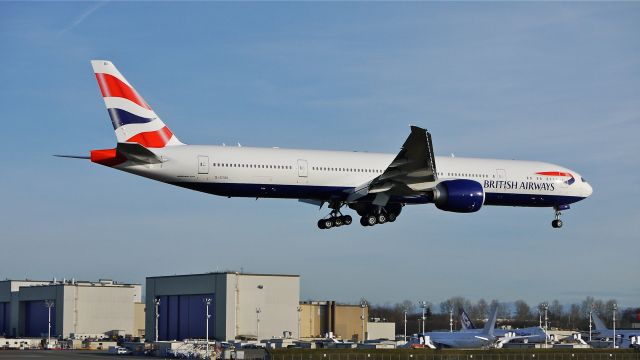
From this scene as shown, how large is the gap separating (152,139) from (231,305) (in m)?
58.1

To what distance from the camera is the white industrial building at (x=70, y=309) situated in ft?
431

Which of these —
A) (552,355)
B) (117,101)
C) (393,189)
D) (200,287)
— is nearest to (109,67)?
(117,101)

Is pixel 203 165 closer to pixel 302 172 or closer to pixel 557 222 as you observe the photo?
pixel 302 172

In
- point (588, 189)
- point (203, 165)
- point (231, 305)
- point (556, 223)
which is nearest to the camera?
point (203, 165)

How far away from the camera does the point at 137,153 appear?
166 ft

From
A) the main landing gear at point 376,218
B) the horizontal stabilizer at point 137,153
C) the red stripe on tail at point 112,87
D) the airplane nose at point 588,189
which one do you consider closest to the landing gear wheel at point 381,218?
the main landing gear at point 376,218

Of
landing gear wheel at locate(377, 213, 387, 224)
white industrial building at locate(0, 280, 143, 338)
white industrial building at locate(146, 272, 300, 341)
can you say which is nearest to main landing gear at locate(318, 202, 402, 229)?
landing gear wheel at locate(377, 213, 387, 224)

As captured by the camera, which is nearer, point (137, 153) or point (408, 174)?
point (137, 153)

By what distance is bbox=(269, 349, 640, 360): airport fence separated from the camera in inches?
2895

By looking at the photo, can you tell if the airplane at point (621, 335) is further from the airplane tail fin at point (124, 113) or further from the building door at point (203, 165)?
the airplane tail fin at point (124, 113)

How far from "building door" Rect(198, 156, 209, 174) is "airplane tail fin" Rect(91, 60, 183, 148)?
2159mm

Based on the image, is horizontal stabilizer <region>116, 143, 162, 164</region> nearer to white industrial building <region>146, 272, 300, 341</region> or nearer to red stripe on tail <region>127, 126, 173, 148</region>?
red stripe on tail <region>127, 126, 173, 148</region>

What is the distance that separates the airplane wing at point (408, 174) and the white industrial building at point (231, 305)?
51047 mm

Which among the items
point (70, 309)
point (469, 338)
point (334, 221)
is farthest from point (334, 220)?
point (70, 309)
